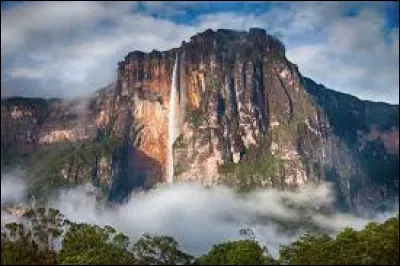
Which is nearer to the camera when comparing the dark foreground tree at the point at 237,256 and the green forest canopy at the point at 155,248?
the green forest canopy at the point at 155,248

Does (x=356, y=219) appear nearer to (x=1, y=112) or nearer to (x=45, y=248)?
(x=45, y=248)

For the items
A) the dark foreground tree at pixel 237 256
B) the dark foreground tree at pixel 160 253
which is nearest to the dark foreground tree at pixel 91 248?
the dark foreground tree at pixel 160 253

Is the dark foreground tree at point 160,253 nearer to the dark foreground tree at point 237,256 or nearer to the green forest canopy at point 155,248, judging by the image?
the green forest canopy at point 155,248

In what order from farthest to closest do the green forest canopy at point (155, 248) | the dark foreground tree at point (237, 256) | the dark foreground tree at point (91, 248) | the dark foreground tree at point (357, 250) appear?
the dark foreground tree at point (237, 256)
the dark foreground tree at point (91, 248)
the green forest canopy at point (155, 248)
the dark foreground tree at point (357, 250)

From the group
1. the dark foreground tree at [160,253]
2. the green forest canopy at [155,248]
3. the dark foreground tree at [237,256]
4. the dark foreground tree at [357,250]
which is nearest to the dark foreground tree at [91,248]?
the green forest canopy at [155,248]

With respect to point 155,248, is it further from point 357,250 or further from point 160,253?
point 357,250

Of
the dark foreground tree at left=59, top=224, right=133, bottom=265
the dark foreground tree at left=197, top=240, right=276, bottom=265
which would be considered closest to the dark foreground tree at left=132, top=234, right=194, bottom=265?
the dark foreground tree at left=59, top=224, right=133, bottom=265

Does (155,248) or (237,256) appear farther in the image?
(155,248)

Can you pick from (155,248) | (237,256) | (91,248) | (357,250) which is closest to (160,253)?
(155,248)

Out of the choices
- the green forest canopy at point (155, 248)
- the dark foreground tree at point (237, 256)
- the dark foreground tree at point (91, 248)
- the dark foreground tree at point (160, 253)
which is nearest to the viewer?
the green forest canopy at point (155, 248)

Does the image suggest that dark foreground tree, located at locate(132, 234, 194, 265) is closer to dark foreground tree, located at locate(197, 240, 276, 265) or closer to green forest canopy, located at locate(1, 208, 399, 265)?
green forest canopy, located at locate(1, 208, 399, 265)

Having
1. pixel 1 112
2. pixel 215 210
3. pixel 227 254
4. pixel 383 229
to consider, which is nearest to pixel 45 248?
pixel 227 254
